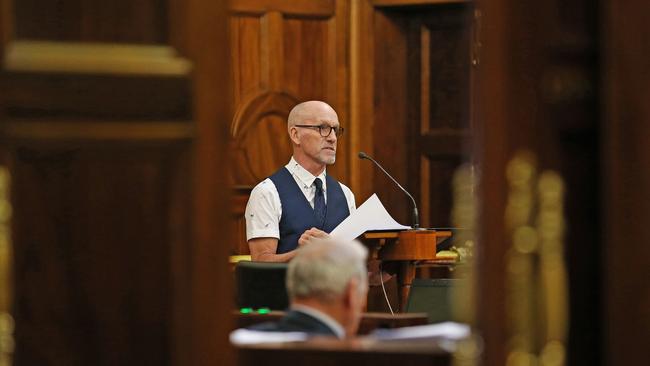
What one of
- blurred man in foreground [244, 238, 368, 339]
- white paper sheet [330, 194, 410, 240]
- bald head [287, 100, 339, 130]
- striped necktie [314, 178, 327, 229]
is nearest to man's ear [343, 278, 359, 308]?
blurred man in foreground [244, 238, 368, 339]

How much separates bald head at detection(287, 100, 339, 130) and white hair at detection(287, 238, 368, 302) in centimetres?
275

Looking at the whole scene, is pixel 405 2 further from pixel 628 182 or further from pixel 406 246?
pixel 628 182

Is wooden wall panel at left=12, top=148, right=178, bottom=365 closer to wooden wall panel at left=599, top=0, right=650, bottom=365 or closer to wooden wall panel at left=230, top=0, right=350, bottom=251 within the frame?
wooden wall panel at left=599, top=0, right=650, bottom=365

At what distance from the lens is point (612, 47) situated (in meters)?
2.21

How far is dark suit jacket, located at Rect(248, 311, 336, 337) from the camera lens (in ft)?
9.25

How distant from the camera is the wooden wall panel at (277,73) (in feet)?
23.0

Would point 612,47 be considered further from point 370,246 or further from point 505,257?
point 370,246

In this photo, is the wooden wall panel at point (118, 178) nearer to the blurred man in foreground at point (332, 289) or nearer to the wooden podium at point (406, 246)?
the blurred man in foreground at point (332, 289)

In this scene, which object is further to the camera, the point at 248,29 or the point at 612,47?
the point at 248,29

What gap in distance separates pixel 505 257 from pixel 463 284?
16 cm

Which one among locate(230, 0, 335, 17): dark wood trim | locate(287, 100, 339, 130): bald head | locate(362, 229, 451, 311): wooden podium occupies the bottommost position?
locate(362, 229, 451, 311): wooden podium

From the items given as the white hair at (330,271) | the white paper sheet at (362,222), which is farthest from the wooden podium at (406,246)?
the white hair at (330,271)

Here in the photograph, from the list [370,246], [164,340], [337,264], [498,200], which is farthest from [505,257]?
[370,246]

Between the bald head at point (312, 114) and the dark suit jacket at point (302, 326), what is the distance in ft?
9.18
